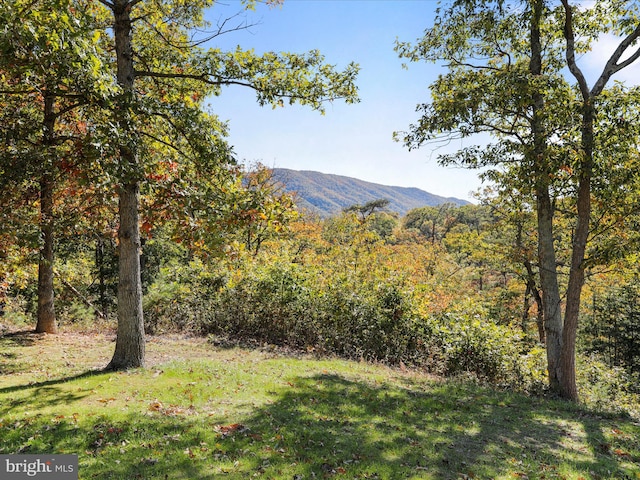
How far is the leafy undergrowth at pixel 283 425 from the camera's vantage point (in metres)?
4.74

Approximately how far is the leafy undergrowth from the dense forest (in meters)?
1.68

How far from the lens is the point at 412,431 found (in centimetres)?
623

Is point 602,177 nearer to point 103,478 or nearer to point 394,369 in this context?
point 394,369

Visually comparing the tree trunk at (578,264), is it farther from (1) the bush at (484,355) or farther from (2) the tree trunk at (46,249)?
(2) the tree trunk at (46,249)

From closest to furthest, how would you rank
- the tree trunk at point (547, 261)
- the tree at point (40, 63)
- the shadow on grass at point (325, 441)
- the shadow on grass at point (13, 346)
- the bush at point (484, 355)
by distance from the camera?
the shadow on grass at point (325, 441)
the tree at point (40, 63)
the shadow on grass at point (13, 346)
the tree trunk at point (547, 261)
the bush at point (484, 355)

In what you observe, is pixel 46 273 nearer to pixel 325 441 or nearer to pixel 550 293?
pixel 325 441

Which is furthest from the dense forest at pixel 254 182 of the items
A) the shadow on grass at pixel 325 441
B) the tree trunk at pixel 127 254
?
the shadow on grass at pixel 325 441

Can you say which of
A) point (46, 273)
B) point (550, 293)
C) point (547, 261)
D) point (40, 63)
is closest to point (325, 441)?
point (40, 63)

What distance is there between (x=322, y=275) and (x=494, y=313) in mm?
A: 12879

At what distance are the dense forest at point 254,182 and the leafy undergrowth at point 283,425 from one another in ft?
5.50

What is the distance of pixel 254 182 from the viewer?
1094cm

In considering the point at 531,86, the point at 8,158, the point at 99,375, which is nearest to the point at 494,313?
the point at 531,86

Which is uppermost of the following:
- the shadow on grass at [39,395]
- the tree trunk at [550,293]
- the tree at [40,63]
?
the tree at [40,63]

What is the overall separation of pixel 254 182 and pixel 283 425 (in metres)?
6.94
